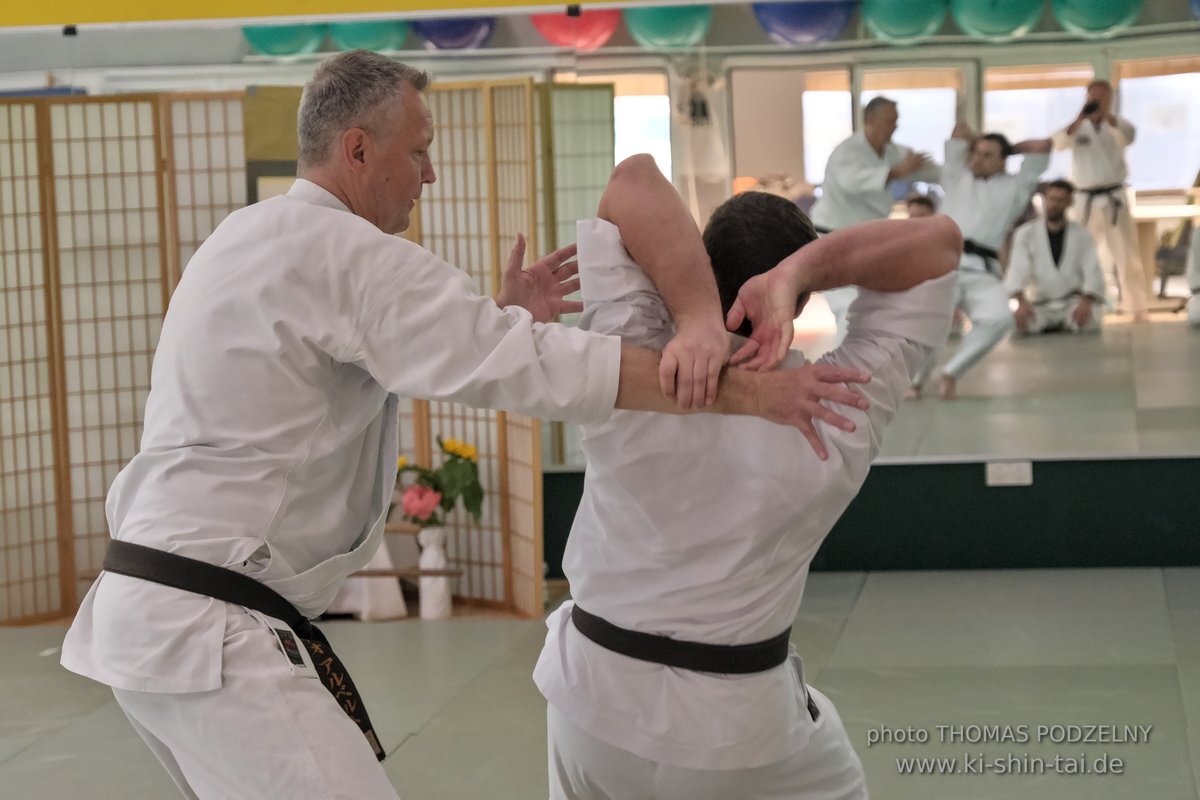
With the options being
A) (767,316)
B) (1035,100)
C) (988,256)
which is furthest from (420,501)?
(767,316)

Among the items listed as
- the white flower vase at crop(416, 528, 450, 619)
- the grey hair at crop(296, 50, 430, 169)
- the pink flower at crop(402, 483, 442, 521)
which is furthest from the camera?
the white flower vase at crop(416, 528, 450, 619)

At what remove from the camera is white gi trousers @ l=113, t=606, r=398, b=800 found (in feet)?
5.55

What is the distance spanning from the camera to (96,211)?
555cm

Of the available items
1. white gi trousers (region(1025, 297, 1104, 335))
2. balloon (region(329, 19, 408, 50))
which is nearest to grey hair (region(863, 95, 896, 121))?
white gi trousers (region(1025, 297, 1104, 335))

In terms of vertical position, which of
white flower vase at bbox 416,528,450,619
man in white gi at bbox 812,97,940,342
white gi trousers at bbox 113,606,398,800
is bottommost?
white flower vase at bbox 416,528,450,619

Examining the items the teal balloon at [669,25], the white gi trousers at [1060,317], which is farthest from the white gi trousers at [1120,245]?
the teal balloon at [669,25]

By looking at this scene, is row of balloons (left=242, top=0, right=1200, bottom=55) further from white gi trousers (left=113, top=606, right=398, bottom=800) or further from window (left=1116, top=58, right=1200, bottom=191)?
white gi trousers (left=113, top=606, right=398, bottom=800)

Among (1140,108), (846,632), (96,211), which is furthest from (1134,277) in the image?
(96,211)

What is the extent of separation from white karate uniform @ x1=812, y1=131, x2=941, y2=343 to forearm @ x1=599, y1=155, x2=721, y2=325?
391cm

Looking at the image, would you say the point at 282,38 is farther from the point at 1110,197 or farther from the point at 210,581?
the point at 210,581

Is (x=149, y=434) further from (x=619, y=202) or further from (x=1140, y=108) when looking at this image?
(x=1140, y=108)

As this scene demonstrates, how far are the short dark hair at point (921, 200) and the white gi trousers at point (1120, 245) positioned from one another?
582mm

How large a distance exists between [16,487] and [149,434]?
4237mm

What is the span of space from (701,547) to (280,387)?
1.88 ft
